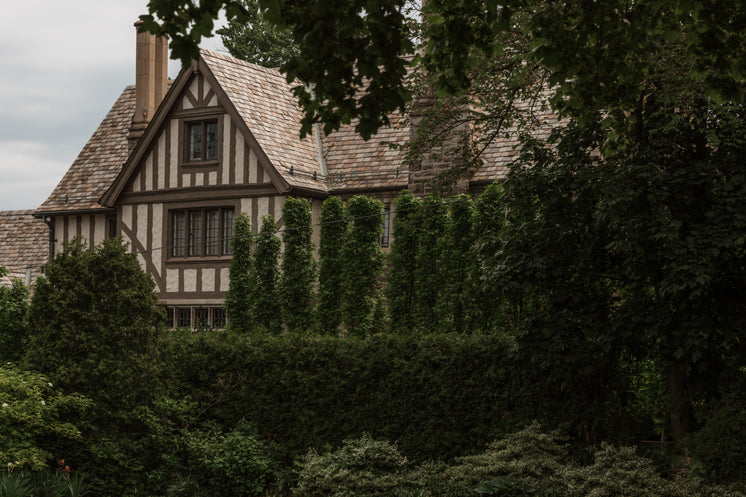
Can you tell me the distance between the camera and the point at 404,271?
15719 mm

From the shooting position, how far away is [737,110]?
10859mm

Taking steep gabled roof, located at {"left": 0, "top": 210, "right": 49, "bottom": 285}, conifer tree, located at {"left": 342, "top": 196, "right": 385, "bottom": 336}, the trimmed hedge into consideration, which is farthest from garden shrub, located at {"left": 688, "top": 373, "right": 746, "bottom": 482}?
steep gabled roof, located at {"left": 0, "top": 210, "right": 49, "bottom": 285}

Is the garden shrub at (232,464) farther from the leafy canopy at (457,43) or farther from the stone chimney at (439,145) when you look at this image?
the leafy canopy at (457,43)

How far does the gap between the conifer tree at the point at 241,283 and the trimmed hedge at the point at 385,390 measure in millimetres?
1909

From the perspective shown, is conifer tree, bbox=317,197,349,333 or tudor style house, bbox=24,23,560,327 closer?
conifer tree, bbox=317,197,349,333

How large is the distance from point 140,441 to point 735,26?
32.9 feet

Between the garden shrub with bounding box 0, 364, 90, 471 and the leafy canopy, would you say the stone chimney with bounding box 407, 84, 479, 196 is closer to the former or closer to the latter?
the leafy canopy

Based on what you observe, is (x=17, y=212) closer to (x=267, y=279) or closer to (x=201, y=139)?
(x=201, y=139)

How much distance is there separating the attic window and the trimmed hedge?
27.2 feet

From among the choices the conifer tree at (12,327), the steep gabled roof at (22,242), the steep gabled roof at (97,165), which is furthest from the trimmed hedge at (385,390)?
the steep gabled roof at (22,242)

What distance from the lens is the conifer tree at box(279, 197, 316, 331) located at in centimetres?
1712

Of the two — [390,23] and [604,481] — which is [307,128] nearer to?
[390,23]

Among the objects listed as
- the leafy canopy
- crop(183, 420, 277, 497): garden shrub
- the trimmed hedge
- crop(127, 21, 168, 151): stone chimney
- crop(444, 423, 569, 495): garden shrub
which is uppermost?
crop(127, 21, 168, 151): stone chimney

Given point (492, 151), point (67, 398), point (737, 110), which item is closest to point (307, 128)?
point (737, 110)
